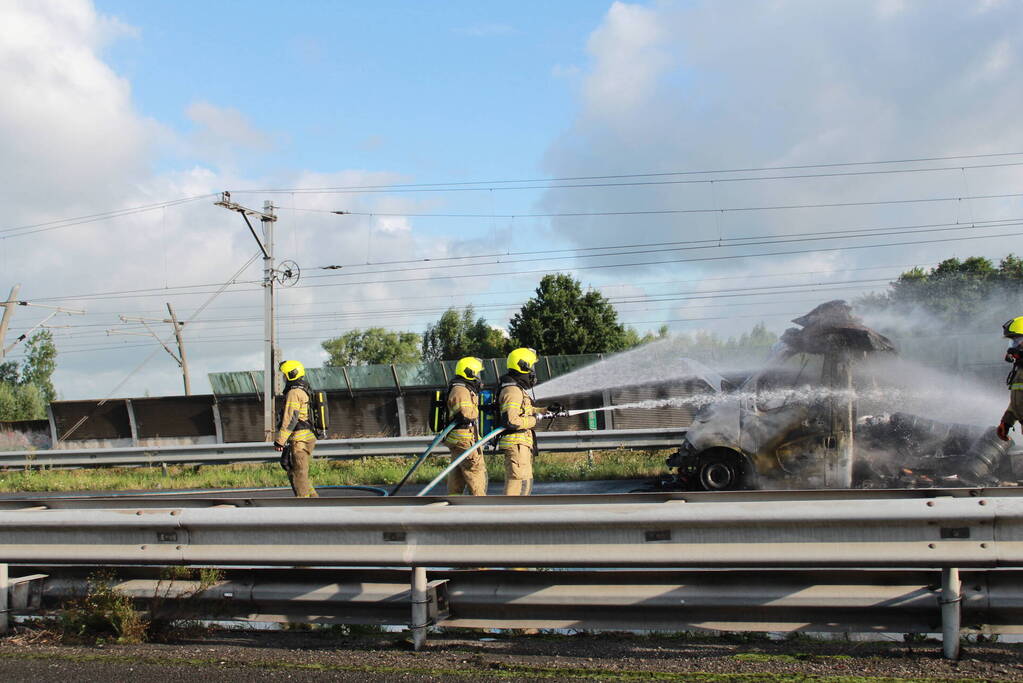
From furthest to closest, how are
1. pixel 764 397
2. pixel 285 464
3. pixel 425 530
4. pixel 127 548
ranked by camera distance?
pixel 764 397
pixel 285 464
pixel 127 548
pixel 425 530

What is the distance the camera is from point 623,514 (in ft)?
13.0

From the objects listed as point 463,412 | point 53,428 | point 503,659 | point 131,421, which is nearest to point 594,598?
point 503,659

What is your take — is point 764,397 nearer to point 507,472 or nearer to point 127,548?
point 507,472

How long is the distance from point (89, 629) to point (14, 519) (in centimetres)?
69

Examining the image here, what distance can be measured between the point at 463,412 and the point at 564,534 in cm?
441

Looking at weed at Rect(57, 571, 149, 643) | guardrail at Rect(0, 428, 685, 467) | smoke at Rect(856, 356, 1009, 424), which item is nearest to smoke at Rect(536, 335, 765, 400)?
guardrail at Rect(0, 428, 685, 467)

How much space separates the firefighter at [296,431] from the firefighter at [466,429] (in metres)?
1.88

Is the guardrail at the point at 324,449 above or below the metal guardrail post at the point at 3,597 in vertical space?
above

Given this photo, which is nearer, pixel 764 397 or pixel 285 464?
pixel 285 464

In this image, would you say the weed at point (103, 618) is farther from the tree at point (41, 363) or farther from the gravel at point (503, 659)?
the tree at point (41, 363)

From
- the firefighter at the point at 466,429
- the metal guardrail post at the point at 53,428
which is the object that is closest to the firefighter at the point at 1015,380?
the firefighter at the point at 466,429

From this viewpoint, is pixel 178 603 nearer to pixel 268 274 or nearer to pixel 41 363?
pixel 268 274

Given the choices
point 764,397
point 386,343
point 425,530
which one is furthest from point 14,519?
point 386,343

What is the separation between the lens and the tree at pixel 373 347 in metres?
101
